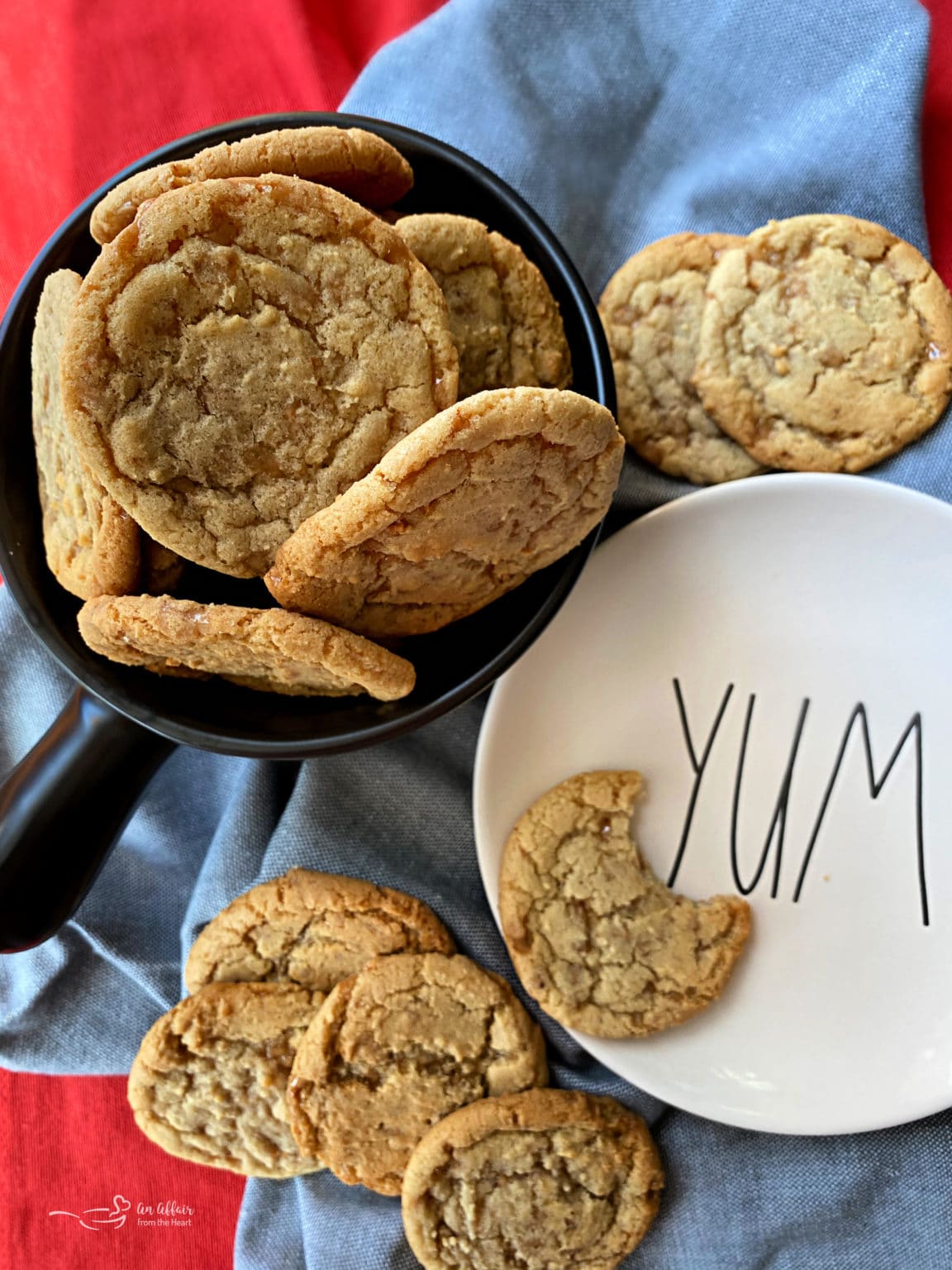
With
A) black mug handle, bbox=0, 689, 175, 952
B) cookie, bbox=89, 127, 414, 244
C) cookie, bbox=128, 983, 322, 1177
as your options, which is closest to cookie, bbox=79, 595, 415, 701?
black mug handle, bbox=0, 689, 175, 952

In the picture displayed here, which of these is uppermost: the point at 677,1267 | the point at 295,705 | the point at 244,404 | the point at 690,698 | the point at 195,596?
the point at 244,404

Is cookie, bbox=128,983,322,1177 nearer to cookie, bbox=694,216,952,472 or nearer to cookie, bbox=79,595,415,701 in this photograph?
cookie, bbox=79,595,415,701

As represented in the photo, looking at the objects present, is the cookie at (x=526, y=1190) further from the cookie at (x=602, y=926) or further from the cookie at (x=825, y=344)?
the cookie at (x=825, y=344)

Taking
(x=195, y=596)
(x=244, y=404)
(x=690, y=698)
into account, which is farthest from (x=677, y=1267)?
(x=244, y=404)

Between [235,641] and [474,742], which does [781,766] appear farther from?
[235,641]

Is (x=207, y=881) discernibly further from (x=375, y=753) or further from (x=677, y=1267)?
(x=677, y=1267)

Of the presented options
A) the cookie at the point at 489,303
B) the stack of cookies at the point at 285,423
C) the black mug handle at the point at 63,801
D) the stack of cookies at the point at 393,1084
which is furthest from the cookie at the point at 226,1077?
the cookie at the point at 489,303
